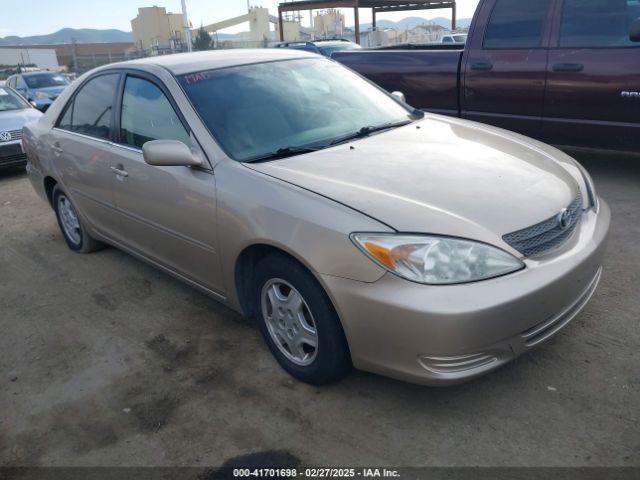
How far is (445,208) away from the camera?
2.51 meters

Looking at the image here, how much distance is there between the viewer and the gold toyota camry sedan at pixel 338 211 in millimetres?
2357

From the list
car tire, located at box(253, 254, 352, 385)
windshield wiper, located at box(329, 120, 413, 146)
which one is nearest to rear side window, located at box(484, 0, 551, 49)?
windshield wiper, located at box(329, 120, 413, 146)

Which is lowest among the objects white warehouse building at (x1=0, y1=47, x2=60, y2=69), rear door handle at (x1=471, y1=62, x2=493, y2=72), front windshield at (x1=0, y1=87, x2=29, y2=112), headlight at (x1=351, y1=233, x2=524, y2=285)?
headlight at (x1=351, y1=233, x2=524, y2=285)

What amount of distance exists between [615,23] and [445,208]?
3836 millimetres

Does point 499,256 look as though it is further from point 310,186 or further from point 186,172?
point 186,172

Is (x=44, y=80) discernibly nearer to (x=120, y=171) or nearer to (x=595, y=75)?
(x=120, y=171)

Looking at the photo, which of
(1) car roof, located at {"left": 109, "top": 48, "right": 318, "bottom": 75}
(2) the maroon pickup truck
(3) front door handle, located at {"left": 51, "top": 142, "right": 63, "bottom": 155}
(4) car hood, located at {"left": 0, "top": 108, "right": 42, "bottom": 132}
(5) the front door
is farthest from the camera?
(4) car hood, located at {"left": 0, "top": 108, "right": 42, "bottom": 132}

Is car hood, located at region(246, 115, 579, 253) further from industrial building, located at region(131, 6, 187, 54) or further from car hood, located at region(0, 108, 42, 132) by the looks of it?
industrial building, located at region(131, 6, 187, 54)

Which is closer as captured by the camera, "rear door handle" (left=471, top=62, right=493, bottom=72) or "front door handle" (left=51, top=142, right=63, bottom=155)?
"front door handle" (left=51, top=142, right=63, bottom=155)

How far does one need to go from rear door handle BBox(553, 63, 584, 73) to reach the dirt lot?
2181 millimetres

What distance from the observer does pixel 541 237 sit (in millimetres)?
2545

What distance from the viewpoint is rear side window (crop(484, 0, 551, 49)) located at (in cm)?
556

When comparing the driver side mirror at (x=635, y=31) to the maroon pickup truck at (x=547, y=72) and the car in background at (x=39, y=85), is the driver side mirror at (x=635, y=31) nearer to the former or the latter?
the maroon pickup truck at (x=547, y=72)

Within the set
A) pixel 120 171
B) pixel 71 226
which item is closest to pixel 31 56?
pixel 71 226
